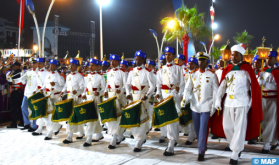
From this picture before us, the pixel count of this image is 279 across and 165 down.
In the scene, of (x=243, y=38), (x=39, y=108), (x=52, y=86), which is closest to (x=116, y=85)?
(x=52, y=86)

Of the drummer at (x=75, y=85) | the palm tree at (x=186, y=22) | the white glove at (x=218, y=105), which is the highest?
the palm tree at (x=186, y=22)

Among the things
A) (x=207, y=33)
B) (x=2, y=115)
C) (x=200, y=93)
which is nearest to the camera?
(x=200, y=93)

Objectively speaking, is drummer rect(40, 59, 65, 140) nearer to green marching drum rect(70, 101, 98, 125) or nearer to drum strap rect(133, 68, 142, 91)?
green marching drum rect(70, 101, 98, 125)

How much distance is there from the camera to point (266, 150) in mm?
6934

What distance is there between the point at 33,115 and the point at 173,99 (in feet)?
16.4

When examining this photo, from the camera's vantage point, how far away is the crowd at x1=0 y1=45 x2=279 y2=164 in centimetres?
592

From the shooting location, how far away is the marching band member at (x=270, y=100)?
7105 millimetres

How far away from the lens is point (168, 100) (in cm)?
679

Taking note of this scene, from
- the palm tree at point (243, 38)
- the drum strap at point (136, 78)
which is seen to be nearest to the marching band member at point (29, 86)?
the drum strap at point (136, 78)

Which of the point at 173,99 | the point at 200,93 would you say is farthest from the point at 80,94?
the point at 200,93

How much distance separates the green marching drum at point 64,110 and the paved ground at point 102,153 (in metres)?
0.76

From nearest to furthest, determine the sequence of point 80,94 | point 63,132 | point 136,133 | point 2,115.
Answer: point 136,133, point 80,94, point 63,132, point 2,115

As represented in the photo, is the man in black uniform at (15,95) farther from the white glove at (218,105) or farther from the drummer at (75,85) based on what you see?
the white glove at (218,105)

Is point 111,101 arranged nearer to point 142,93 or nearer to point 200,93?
point 142,93
